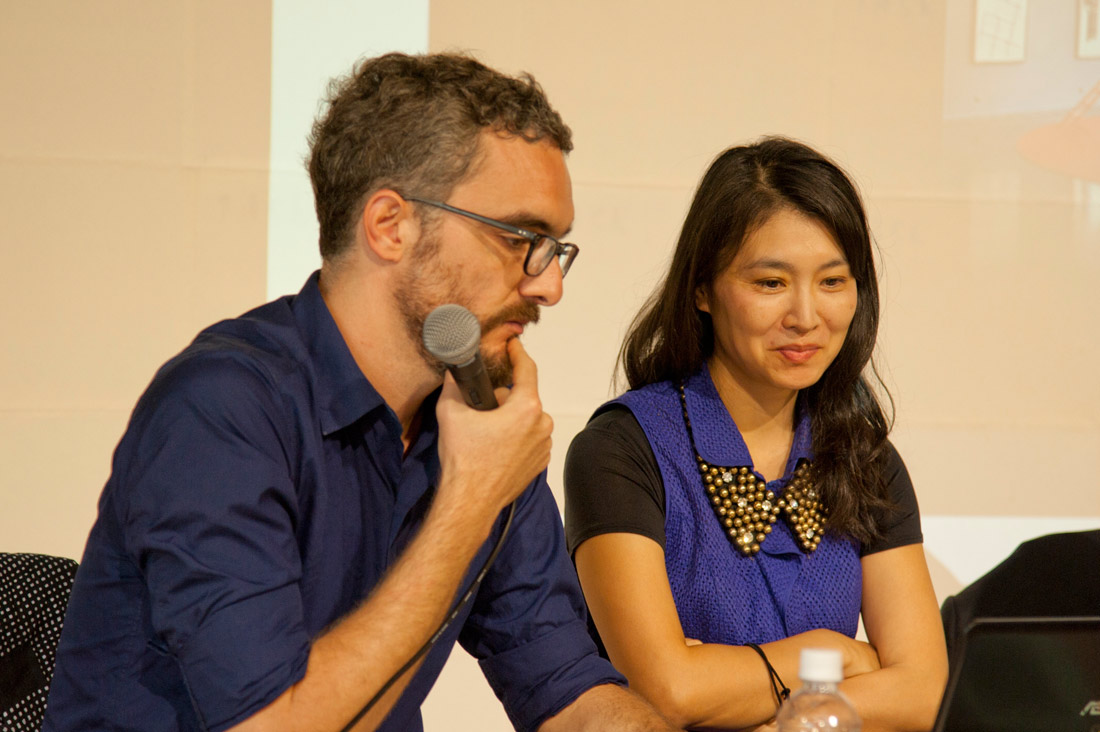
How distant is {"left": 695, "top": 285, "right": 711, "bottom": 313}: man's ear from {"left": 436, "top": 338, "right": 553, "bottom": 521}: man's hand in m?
0.68

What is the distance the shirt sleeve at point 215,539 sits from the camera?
3.12ft

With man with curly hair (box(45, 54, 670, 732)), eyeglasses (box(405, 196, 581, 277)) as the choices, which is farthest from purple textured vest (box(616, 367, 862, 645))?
eyeglasses (box(405, 196, 581, 277))

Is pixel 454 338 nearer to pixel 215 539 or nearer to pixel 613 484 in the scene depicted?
pixel 215 539

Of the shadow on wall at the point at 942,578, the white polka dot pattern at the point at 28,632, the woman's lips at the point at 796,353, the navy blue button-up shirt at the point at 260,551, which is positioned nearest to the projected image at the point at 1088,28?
the shadow on wall at the point at 942,578

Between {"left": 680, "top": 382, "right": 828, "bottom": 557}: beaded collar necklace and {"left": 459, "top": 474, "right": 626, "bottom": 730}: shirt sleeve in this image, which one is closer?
{"left": 459, "top": 474, "right": 626, "bottom": 730}: shirt sleeve

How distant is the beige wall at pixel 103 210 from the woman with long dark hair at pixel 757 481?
4.42ft

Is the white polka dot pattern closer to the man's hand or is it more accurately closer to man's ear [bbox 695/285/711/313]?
the man's hand

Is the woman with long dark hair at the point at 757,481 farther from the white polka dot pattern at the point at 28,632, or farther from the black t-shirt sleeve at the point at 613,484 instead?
the white polka dot pattern at the point at 28,632

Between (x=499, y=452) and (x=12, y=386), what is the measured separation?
1.94 m

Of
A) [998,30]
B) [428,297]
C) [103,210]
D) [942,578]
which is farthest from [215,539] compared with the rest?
[998,30]

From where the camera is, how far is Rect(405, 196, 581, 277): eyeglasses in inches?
48.2

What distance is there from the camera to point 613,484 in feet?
5.30

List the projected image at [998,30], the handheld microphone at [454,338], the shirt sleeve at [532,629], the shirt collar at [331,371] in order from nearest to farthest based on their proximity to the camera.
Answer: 1. the handheld microphone at [454,338]
2. the shirt collar at [331,371]
3. the shirt sleeve at [532,629]
4. the projected image at [998,30]

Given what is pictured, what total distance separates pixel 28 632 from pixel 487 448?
0.61 m
